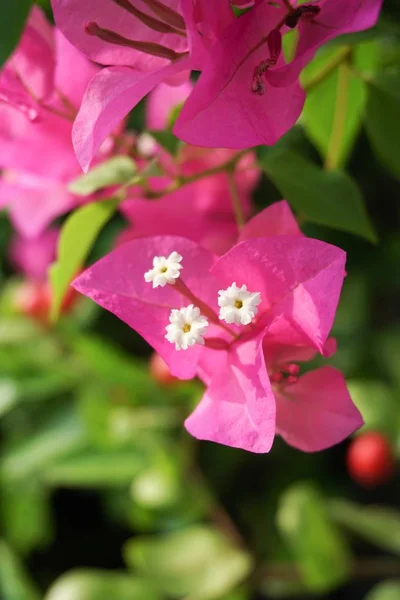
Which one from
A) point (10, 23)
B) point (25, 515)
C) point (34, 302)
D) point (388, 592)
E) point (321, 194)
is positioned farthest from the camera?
point (25, 515)

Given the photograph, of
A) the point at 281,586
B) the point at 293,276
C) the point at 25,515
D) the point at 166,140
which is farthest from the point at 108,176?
the point at 25,515

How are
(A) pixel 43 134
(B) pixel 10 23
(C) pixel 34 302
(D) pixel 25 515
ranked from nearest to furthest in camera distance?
(B) pixel 10 23 → (A) pixel 43 134 → (C) pixel 34 302 → (D) pixel 25 515

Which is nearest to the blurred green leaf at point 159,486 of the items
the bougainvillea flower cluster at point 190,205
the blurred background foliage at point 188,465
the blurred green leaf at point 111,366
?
the blurred background foliage at point 188,465

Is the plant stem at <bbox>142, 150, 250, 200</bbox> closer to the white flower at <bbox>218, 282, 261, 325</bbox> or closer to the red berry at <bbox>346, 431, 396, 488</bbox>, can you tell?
the white flower at <bbox>218, 282, 261, 325</bbox>

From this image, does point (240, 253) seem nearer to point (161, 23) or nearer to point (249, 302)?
point (249, 302)

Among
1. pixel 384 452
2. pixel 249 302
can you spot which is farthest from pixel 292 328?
pixel 384 452

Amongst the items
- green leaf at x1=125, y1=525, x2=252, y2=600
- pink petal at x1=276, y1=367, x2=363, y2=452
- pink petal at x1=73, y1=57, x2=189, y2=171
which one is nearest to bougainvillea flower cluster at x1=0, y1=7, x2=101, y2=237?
pink petal at x1=73, y1=57, x2=189, y2=171

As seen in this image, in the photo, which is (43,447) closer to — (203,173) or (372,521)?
(372,521)
